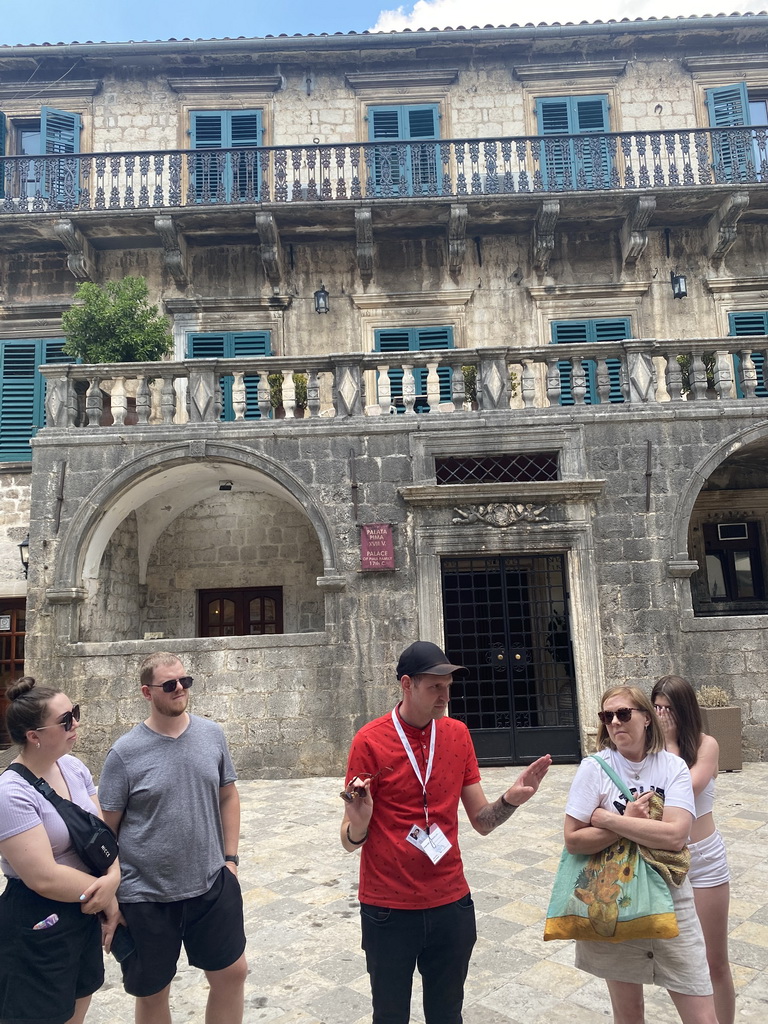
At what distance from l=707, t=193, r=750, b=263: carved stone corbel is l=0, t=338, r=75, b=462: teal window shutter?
433 inches

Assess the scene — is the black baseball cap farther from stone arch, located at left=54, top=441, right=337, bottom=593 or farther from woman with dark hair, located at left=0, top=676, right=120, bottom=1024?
stone arch, located at left=54, top=441, right=337, bottom=593

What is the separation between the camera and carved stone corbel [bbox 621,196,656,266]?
38.0ft

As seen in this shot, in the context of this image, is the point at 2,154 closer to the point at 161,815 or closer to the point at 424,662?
the point at 161,815

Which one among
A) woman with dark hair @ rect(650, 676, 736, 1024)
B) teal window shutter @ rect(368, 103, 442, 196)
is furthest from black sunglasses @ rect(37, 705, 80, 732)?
→ teal window shutter @ rect(368, 103, 442, 196)

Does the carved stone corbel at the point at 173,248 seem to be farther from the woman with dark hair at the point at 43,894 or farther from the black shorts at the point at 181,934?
the black shorts at the point at 181,934

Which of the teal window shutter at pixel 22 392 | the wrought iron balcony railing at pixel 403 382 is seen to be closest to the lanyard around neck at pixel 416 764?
the wrought iron balcony railing at pixel 403 382

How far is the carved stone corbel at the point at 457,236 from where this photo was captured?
38.4 ft

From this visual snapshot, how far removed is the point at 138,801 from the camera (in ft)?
9.04

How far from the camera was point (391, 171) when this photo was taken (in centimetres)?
1216

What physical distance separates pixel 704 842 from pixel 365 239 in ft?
36.6

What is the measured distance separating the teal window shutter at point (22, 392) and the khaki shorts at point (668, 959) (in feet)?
37.0

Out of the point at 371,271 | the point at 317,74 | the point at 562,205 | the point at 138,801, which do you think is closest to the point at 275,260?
the point at 371,271

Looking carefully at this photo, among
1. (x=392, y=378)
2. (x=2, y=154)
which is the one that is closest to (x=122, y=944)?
(x=392, y=378)

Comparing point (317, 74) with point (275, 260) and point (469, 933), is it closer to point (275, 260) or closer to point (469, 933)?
point (275, 260)
